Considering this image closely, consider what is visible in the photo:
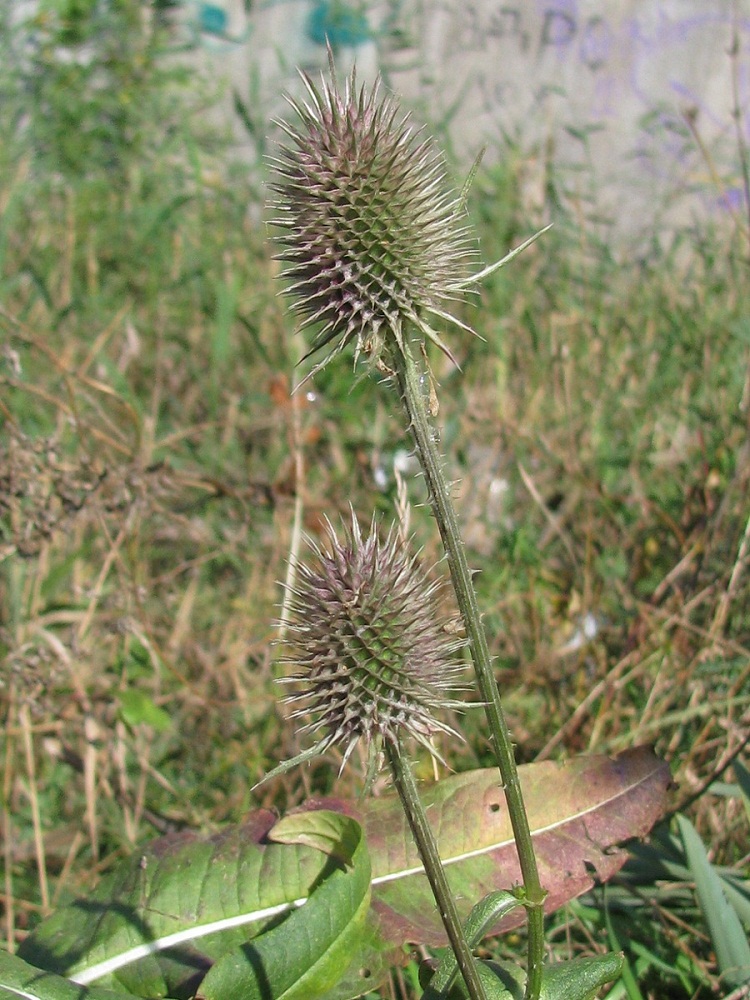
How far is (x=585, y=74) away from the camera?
6438mm

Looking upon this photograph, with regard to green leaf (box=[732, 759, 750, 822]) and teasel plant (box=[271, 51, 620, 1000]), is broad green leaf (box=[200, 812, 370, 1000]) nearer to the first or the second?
teasel plant (box=[271, 51, 620, 1000])

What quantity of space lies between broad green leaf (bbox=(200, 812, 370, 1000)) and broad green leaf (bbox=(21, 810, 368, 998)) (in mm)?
171

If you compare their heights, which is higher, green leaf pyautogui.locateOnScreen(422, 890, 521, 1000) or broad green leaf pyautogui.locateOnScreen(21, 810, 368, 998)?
green leaf pyautogui.locateOnScreen(422, 890, 521, 1000)

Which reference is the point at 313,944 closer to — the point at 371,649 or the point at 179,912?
the point at 179,912

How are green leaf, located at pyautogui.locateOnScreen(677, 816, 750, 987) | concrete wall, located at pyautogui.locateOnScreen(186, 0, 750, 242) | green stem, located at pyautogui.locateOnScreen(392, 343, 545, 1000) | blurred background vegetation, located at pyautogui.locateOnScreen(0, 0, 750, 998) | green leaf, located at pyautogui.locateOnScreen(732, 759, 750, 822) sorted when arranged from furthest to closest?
concrete wall, located at pyautogui.locateOnScreen(186, 0, 750, 242) → blurred background vegetation, located at pyautogui.locateOnScreen(0, 0, 750, 998) → green leaf, located at pyautogui.locateOnScreen(732, 759, 750, 822) → green leaf, located at pyautogui.locateOnScreen(677, 816, 750, 987) → green stem, located at pyautogui.locateOnScreen(392, 343, 545, 1000)

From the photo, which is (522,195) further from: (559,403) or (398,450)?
(398,450)

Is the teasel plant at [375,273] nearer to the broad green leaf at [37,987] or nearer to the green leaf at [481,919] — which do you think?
the green leaf at [481,919]

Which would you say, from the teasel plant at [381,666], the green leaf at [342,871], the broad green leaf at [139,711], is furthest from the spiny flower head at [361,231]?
the broad green leaf at [139,711]

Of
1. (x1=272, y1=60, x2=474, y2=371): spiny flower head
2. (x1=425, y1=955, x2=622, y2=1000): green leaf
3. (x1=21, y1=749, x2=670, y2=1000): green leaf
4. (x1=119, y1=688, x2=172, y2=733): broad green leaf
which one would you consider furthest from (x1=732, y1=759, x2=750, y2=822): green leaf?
(x1=119, y1=688, x2=172, y2=733): broad green leaf

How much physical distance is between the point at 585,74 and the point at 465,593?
5.84m

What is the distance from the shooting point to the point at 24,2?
6.89 metres

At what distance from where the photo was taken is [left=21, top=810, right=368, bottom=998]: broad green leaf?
6.63ft

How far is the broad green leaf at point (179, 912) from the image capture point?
2021 mm

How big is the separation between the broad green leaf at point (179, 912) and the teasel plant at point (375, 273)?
60 cm
